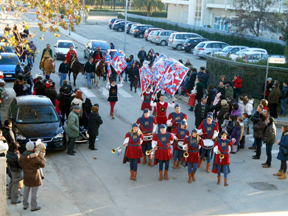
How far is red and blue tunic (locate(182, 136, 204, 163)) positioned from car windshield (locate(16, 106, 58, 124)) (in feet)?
15.6

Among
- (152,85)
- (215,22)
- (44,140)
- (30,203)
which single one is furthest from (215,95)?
(215,22)

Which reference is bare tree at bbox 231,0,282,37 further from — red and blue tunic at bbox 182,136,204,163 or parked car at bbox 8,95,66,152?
red and blue tunic at bbox 182,136,204,163

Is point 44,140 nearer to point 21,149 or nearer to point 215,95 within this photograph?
point 21,149

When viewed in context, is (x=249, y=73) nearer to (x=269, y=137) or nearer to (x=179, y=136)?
Result: (x=269, y=137)

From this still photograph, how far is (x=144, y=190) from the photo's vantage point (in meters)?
11.8

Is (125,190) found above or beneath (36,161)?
beneath

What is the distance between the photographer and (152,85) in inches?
725

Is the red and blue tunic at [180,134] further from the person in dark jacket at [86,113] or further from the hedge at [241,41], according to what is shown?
the hedge at [241,41]

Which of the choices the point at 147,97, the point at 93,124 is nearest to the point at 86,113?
the point at 93,124

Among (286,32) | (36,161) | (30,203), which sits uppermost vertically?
(286,32)

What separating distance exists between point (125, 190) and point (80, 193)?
1.19m

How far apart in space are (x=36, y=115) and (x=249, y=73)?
1168 centimetres

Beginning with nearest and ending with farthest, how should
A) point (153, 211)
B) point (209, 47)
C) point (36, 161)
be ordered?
1. point (36, 161)
2. point (153, 211)
3. point (209, 47)

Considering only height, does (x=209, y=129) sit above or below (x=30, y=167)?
above
